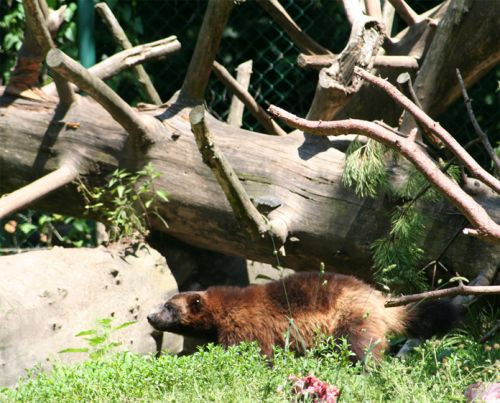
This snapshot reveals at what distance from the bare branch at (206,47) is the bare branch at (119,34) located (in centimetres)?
85

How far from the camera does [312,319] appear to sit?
4.88 meters

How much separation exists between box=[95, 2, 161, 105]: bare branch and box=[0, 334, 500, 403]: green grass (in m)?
3.13

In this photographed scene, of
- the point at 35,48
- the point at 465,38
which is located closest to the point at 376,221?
the point at 465,38

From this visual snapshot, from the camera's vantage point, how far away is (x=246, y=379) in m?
3.64

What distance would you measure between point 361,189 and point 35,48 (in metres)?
2.61

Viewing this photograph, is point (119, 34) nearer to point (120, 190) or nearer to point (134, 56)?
point (134, 56)

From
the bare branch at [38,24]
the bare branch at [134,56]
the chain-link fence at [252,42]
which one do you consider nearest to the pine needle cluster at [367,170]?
the bare branch at [134,56]

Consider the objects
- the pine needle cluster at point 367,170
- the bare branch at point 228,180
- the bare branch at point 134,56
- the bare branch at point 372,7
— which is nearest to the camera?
the bare branch at point 228,180

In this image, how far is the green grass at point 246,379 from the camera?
344 centimetres

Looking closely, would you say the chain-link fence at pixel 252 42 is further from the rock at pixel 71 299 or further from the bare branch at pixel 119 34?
the rock at pixel 71 299

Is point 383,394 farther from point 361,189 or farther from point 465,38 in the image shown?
point 465,38

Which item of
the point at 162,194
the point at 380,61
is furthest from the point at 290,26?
the point at 162,194

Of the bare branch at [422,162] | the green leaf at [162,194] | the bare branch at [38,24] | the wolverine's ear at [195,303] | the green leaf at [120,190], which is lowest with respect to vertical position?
the wolverine's ear at [195,303]

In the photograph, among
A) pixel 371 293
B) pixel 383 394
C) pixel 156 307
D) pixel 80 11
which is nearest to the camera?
pixel 383 394
